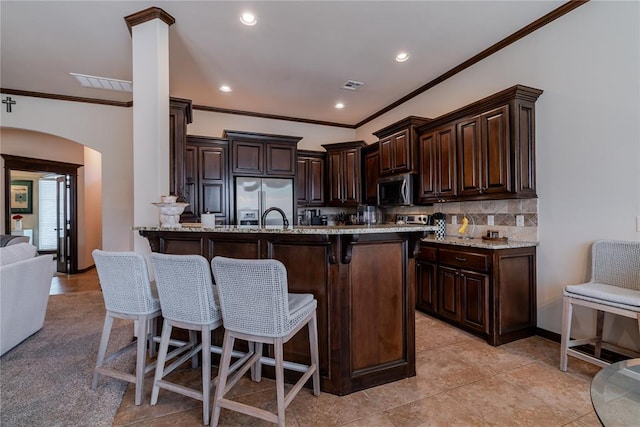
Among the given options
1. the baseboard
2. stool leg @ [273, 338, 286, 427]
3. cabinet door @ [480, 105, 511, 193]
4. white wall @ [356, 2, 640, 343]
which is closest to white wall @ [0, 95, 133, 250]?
stool leg @ [273, 338, 286, 427]

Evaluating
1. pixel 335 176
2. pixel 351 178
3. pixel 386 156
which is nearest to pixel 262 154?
pixel 335 176

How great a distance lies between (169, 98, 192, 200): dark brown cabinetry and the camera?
3213 millimetres

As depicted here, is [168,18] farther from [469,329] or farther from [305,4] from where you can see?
[469,329]

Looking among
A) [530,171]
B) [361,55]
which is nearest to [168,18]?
[361,55]

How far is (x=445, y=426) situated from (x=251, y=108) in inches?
201

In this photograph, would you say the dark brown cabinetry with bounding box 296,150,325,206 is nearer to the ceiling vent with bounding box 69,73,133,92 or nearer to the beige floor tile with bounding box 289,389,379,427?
the ceiling vent with bounding box 69,73,133,92

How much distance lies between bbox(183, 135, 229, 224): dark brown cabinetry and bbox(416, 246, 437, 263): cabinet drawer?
300cm

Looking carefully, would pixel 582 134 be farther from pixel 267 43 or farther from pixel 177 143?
pixel 177 143

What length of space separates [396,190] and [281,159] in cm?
200

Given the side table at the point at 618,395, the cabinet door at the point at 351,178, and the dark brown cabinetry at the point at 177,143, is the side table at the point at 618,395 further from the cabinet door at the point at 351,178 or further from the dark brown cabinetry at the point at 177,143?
the cabinet door at the point at 351,178

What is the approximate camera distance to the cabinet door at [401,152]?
4121 mm

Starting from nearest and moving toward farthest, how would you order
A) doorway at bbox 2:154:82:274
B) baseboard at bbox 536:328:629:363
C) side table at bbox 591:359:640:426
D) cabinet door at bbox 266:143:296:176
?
side table at bbox 591:359:640:426, baseboard at bbox 536:328:629:363, cabinet door at bbox 266:143:296:176, doorway at bbox 2:154:82:274

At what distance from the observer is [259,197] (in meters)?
4.86

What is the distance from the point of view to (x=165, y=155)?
2809 millimetres
